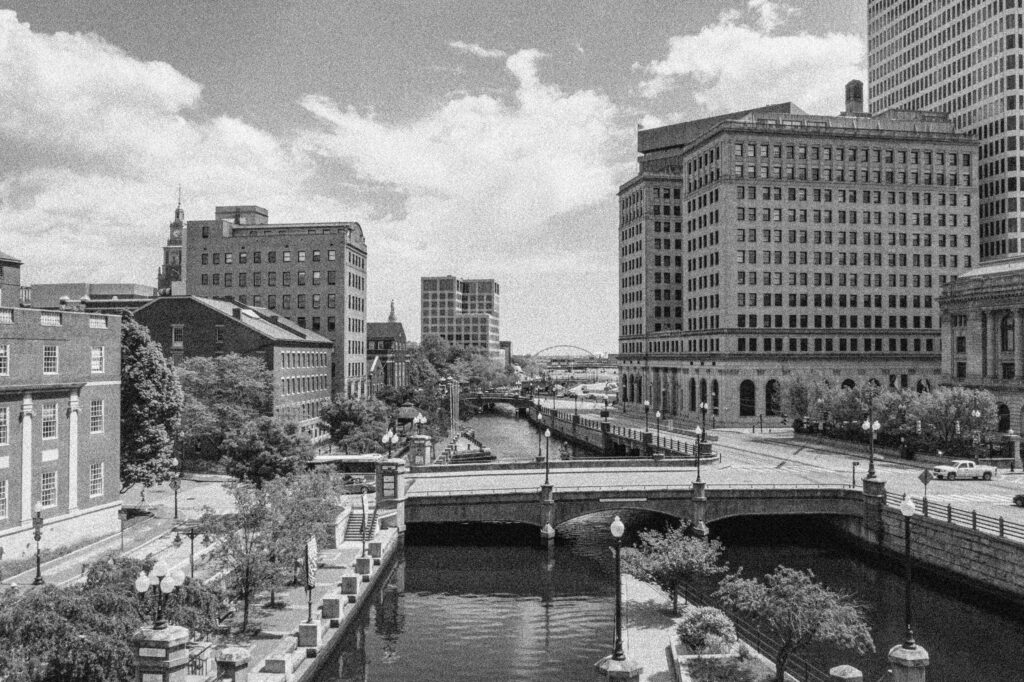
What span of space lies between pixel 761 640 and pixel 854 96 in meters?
141

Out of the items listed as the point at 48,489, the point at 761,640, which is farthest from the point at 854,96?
the point at 48,489

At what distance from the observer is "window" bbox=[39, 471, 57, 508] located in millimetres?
42375

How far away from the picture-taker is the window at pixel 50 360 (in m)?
43.0

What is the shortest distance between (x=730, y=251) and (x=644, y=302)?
32762 millimetres

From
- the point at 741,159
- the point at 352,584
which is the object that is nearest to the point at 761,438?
the point at 741,159

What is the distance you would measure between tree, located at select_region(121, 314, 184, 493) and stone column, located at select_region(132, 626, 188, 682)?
3369cm

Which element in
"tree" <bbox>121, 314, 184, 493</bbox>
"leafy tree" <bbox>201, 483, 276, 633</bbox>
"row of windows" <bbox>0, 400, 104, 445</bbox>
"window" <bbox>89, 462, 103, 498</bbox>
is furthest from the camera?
"tree" <bbox>121, 314, 184, 493</bbox>

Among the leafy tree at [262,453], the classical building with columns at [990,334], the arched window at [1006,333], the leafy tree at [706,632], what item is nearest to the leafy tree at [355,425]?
the leafy tree at [262,453]

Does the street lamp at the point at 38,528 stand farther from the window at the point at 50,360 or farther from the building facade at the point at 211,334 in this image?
the building facade at the point at 211,334

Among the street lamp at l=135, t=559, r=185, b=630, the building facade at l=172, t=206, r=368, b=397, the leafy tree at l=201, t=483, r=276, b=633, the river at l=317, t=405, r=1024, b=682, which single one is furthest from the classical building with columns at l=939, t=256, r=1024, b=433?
the street lamp at l=135, t=559, r=185, b=630

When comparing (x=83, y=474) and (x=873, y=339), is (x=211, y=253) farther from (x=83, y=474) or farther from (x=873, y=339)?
(x=873, y=339)

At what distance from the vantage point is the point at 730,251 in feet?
403

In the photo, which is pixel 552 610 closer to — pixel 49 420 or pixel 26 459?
pixel 26 459

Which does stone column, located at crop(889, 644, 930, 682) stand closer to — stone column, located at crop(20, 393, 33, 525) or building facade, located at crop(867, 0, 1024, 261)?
stone column, located at crop(20, 393, 33, 525)
